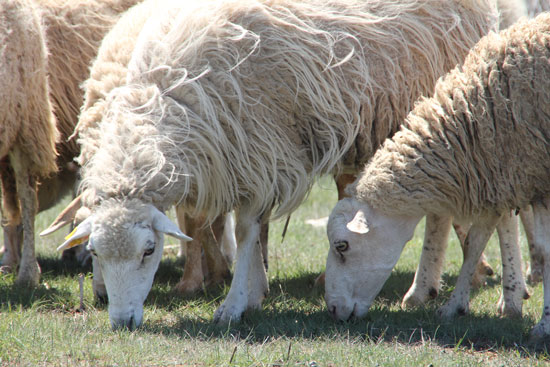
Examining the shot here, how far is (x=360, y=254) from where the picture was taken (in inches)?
192

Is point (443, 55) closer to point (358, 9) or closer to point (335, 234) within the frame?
point (358, 9)

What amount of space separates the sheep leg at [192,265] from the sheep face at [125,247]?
47.3 inches

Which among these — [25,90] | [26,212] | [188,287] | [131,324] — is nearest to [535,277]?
[188,287]

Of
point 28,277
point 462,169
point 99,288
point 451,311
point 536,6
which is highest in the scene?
point 536,6

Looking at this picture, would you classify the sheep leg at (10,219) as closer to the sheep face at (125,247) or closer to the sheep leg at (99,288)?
the sheep leg at (99,288)

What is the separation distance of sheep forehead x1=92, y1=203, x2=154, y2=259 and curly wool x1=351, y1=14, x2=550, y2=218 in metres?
1.53

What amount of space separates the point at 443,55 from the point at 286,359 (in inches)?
118

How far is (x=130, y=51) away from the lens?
212 inches

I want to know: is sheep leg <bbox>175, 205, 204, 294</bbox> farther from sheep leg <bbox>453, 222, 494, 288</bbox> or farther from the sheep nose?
sheep leg <bbox>453, 222, 494, 288</bbox>

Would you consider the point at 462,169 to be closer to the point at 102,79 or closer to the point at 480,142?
the point at 480,142

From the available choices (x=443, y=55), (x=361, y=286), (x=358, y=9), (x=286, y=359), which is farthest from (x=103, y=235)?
(x=443, y=55)

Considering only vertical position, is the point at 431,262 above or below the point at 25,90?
below

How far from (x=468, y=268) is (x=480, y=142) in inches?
41.2

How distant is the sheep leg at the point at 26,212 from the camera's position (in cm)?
586
